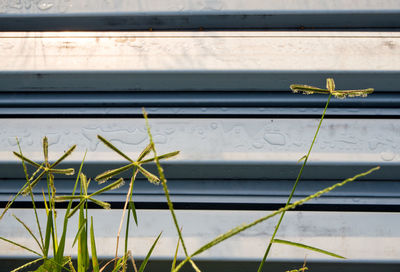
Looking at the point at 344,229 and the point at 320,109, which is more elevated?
the point at 320,109

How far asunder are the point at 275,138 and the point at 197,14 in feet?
1.81

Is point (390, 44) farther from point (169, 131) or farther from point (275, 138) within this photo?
point (169, 131)

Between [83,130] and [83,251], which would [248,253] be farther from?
[83,130]

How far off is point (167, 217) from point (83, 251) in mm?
384

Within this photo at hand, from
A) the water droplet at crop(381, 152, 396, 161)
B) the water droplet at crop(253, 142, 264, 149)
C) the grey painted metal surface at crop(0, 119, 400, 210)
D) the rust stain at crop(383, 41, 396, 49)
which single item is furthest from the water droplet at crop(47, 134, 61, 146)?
the rust stain at crop(383, 41, 396, 49)

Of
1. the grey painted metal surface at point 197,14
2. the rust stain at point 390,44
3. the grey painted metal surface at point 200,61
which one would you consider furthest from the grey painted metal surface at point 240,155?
the grey painted metal surface at point 197,14

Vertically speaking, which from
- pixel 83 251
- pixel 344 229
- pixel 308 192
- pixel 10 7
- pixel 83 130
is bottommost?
pixel 83 251

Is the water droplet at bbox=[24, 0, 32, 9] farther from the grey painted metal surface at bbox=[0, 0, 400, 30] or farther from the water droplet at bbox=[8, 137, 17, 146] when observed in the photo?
the water droplet at bbox=[8, 137, 17, 146]

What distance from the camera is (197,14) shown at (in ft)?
3.55

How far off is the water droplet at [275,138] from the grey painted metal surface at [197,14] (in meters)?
0.45

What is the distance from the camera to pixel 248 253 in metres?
0.81

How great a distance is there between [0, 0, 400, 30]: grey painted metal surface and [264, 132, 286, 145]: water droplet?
448mm

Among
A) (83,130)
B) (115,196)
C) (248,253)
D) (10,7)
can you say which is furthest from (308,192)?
(10,7)

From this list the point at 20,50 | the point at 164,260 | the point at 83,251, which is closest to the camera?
the point at 83,251
